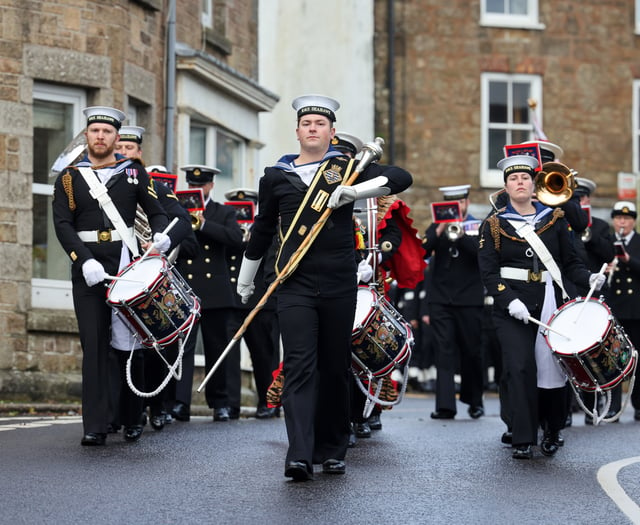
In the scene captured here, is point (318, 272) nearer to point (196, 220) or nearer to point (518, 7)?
point (196, 220)

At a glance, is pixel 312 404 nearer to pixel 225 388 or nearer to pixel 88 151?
pixel 88 151

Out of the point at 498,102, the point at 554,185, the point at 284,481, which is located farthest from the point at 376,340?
the point at 498,102

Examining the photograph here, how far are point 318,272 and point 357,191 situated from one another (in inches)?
20.5

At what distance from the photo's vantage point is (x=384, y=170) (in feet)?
32.9

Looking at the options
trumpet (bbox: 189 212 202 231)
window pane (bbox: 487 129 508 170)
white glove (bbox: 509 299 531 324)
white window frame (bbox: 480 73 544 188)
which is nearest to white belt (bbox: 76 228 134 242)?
white glove (bbox: 509 299 531 324)

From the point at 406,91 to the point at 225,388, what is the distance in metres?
17.6

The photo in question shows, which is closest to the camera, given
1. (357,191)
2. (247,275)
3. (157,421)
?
(357,191)

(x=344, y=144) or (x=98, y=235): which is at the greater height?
(x=344, y=144)

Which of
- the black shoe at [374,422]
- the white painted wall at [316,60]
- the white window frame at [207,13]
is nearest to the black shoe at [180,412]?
the black shoe at [374,422]

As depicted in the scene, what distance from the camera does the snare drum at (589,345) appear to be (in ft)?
36.8

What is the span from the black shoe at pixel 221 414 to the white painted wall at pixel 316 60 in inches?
662

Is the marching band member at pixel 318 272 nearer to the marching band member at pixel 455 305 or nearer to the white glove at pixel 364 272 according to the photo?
the white glove at pixel 364 272

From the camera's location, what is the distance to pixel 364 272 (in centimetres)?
1232

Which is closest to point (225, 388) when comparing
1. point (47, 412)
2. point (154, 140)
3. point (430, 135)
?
point (47, 412)
